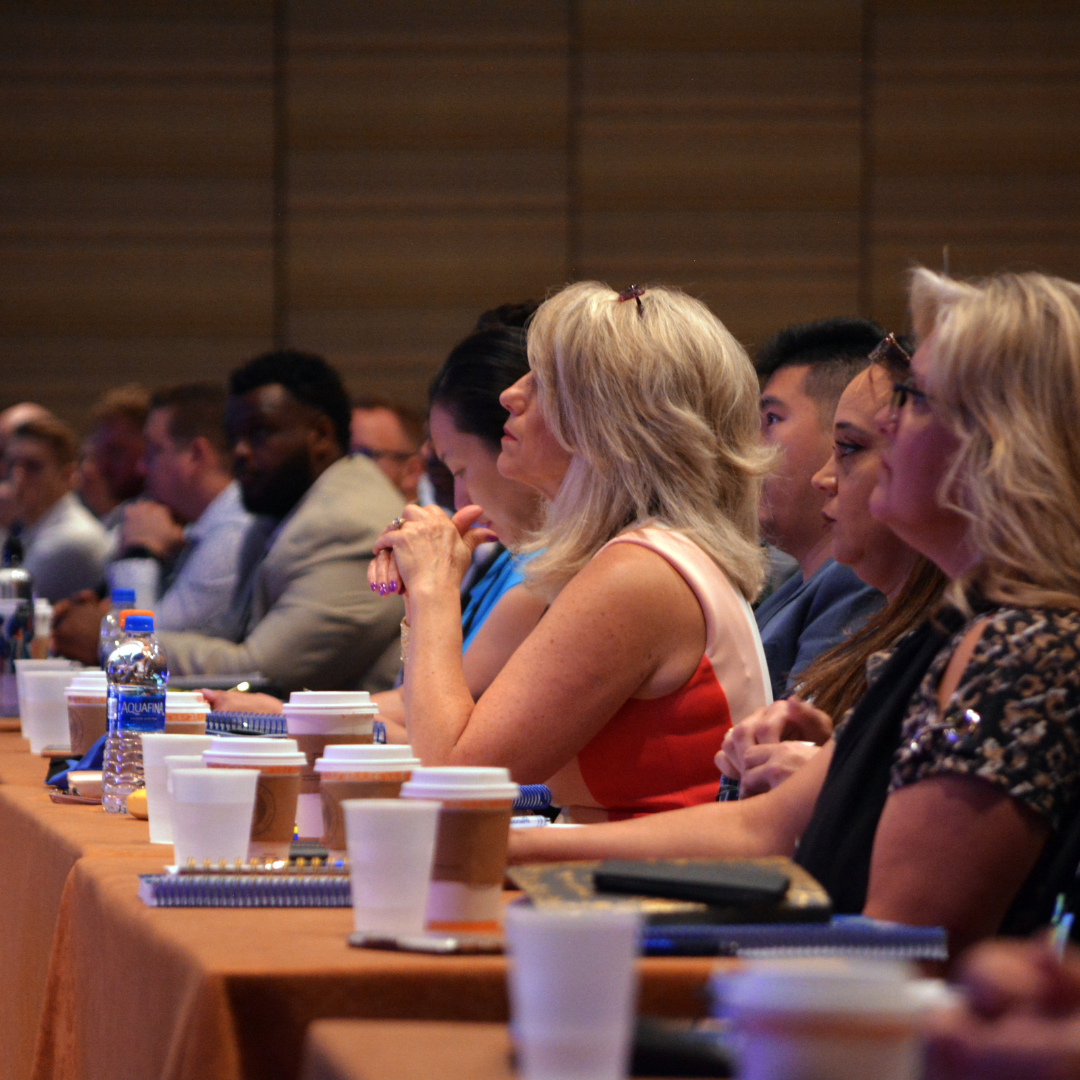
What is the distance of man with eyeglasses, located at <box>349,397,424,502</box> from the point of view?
5713mm

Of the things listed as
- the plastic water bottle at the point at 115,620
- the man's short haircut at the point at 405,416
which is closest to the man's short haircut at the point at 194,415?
the man's short haircut at the point at 405,416

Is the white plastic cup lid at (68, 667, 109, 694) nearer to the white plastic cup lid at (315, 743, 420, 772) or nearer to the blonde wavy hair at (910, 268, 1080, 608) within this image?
the white plastic cup lid at (315, 743, 420, 772)

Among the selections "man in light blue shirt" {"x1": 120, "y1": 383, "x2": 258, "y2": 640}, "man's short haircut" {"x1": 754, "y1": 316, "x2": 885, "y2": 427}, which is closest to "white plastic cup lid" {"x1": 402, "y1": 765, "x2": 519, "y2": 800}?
"man's short haircut" {"x1": 754, "y1": 316, "x2": 885, "y2": 427}

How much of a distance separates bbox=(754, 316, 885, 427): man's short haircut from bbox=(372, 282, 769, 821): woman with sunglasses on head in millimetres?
930

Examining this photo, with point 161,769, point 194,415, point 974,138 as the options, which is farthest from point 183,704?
point 974,138

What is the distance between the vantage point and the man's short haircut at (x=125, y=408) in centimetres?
616

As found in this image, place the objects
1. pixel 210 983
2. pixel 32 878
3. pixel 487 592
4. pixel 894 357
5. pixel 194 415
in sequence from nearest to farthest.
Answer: pixel 210 983, pixel 32 878, pixel 894 357, pixel 487 592, pixel 194 415

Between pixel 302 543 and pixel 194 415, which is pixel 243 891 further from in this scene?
pixel 194 415

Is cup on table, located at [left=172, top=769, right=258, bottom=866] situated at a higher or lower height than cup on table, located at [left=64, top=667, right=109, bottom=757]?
higher

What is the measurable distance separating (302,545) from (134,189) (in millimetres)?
2833

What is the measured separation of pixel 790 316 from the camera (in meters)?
6.18

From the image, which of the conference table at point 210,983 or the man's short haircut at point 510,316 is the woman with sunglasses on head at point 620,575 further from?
the man's short haircut at point 510,316

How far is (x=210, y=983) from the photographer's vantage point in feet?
3.29

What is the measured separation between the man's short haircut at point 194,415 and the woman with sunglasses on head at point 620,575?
3115 millimetres
